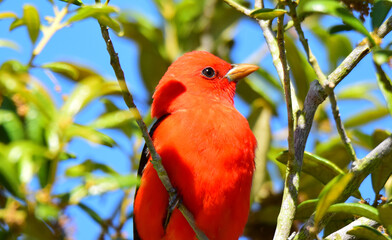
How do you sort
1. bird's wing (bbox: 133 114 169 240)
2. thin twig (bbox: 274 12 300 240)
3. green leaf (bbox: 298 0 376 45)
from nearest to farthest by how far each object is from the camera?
1. green leaf (bbox: 298 0 376 45)
2. thin twig (bbox: 274 12 300 240)
3. bird's wing (bbox: 133 114 169 240)

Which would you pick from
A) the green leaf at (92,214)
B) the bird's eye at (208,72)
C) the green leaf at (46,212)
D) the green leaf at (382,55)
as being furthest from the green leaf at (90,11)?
the bird's eye at (208,72)

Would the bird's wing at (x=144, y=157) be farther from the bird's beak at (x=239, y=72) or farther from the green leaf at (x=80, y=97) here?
the green leaf at (x=80, y=97)

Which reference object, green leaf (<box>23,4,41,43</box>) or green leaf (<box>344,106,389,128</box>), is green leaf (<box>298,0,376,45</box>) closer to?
green leaf (<box>23,4,41,43</box>)

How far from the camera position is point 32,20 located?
257 cm

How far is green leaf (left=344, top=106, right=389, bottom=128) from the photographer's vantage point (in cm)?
479

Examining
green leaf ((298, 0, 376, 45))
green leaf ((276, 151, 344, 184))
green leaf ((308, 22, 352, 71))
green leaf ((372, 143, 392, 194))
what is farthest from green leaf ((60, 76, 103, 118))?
green leaf ((308, 22, 352, 71))

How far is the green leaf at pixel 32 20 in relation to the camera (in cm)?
255

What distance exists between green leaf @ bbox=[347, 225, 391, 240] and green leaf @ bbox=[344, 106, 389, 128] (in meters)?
2.08

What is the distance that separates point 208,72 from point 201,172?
4.30ft

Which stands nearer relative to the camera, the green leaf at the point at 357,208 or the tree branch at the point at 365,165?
the green leaf at the point at 357,208

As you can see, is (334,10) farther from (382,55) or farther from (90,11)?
(90,11)

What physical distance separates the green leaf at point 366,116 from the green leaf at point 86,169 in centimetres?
283

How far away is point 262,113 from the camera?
4520 millimetres

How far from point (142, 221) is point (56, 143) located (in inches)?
79.9
